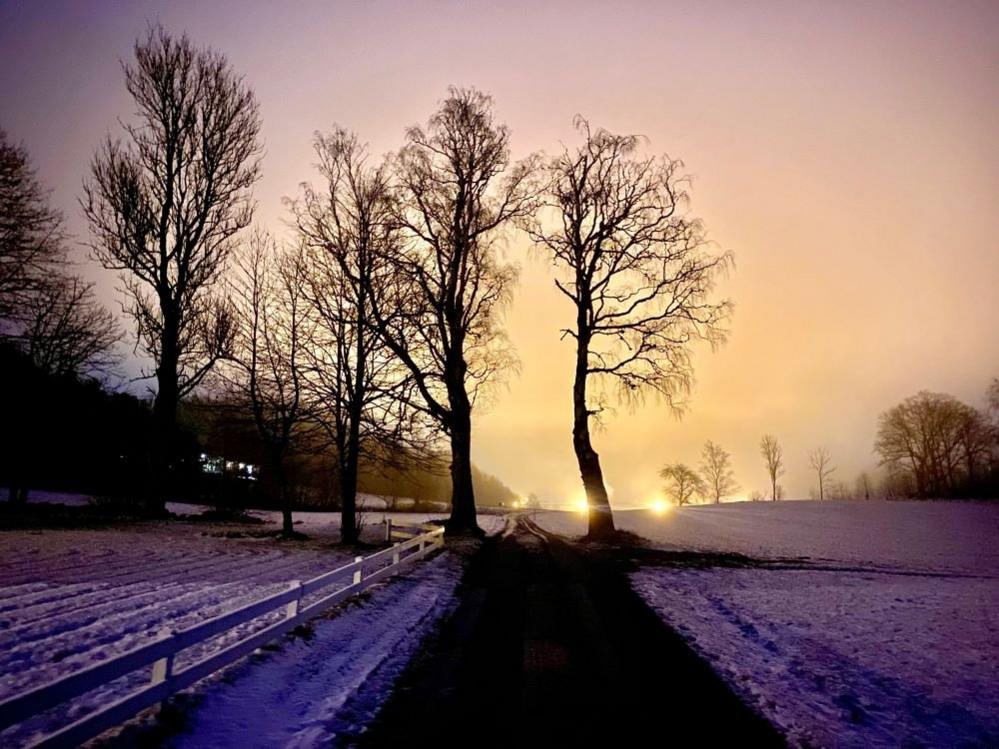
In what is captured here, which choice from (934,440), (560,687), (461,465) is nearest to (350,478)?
(461,465)

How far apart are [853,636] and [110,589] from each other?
13.3 metres

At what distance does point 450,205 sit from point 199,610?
1714 cm

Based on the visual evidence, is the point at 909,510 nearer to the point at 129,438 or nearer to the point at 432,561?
the point at 432,561

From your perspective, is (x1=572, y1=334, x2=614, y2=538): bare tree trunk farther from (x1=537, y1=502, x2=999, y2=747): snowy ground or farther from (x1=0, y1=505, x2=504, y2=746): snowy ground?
(x1=0, y1=505, x2=504, y2=746): snowy ground

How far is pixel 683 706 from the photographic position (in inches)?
200

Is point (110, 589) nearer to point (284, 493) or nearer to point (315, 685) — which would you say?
point (315, 685)

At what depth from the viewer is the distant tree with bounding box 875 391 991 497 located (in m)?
58.9

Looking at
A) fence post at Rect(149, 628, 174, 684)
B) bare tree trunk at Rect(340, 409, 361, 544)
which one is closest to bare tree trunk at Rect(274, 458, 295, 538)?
bare tree trunk at Rect(340, 409, 361, 544)

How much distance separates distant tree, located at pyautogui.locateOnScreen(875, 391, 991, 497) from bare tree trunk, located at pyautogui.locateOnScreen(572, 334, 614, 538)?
5961 centimetres

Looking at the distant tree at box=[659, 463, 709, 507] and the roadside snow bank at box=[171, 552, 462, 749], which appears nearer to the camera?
the roadside snow bank at box=[171, 552, 462, 749]

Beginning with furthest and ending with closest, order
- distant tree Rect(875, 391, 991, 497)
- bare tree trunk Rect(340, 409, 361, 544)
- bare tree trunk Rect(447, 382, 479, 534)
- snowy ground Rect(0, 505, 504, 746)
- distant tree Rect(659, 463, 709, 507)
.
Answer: distant tree Rect(659, 463, 709, 507)
distant tree Rect(875, 391, 991, 497)
bare tree trunk Rect(447, 382, 479, 534)
bare tree trunk Rect(340, 409, 361, 544)
snowy ground Rect(0, 505, 504, 746)

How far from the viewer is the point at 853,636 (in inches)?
307

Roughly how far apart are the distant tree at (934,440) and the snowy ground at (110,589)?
7235cm

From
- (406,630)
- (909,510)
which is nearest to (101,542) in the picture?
(406,630)
